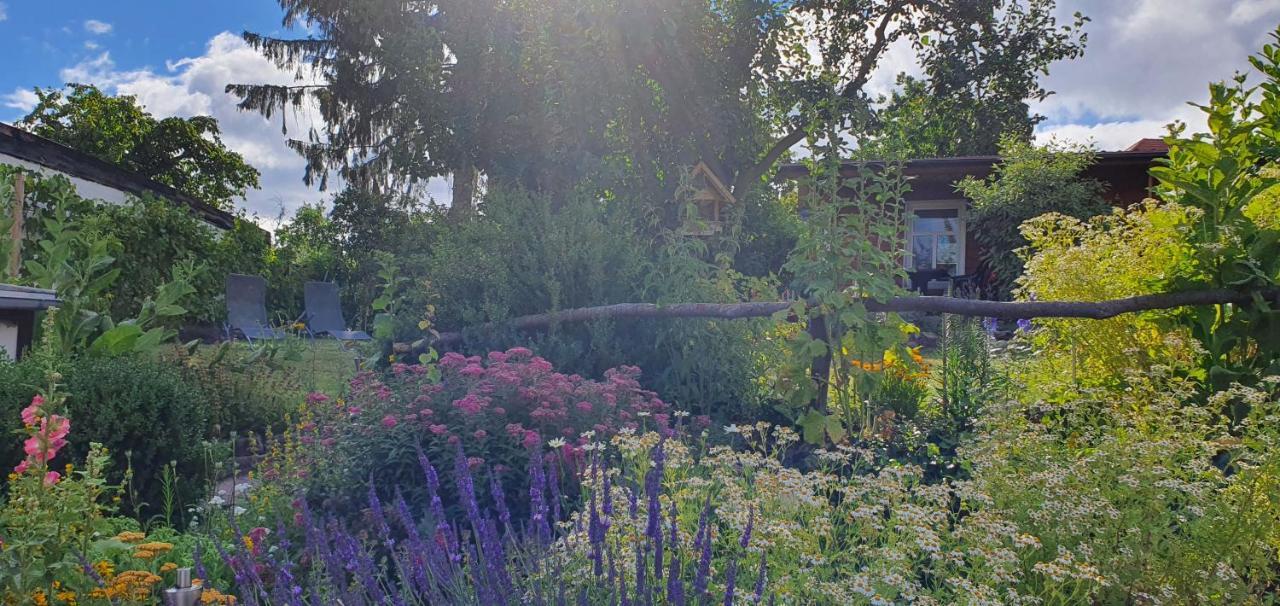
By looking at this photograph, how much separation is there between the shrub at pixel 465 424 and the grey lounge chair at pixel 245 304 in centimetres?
820

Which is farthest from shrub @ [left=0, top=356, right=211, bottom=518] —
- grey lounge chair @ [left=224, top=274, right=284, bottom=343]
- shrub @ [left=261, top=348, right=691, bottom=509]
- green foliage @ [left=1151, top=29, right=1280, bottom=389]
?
grey lounge chair @ [left=224, top=274, right=284, bottom=343]

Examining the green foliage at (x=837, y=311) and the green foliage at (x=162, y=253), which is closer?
the green foliage at (x=837, y=311)

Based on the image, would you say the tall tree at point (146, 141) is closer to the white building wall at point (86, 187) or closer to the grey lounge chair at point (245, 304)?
the white building wall at point (86, 187)

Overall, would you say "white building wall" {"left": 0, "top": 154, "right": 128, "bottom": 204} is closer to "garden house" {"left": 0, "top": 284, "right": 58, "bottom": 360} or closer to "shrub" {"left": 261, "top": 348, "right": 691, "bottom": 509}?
"garden house" {"left": 0, "top": 284, "right": 58, "bottom": 360}

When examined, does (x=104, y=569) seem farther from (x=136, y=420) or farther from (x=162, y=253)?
(x=162, y=253)

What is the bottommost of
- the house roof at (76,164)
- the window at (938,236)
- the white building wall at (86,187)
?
the window at (938,236)

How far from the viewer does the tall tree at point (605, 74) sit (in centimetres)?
1122

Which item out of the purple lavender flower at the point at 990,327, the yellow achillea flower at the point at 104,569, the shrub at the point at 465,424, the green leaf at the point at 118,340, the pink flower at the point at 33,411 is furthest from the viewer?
the purple lavender flower at the point at 990,327

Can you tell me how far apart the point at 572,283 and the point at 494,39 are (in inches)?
343

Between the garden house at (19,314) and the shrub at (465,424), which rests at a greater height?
the garden house at (19,314)

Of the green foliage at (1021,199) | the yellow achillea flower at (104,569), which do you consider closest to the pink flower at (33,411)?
the yellow achillea flower at (104,569)

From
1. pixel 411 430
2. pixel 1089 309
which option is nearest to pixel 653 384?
pixel 411 430

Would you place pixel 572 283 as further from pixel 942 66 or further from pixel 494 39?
pixel 942 66

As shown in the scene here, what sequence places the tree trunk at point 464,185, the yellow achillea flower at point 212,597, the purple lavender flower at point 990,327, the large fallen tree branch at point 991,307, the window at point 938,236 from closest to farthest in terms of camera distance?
the yellow achillea flower at point 212,597
the large fallen tree branch at point 991,307
the purple lavender flower at point 990,327
the window at point 938,236
the tree trunk at point 464,185
